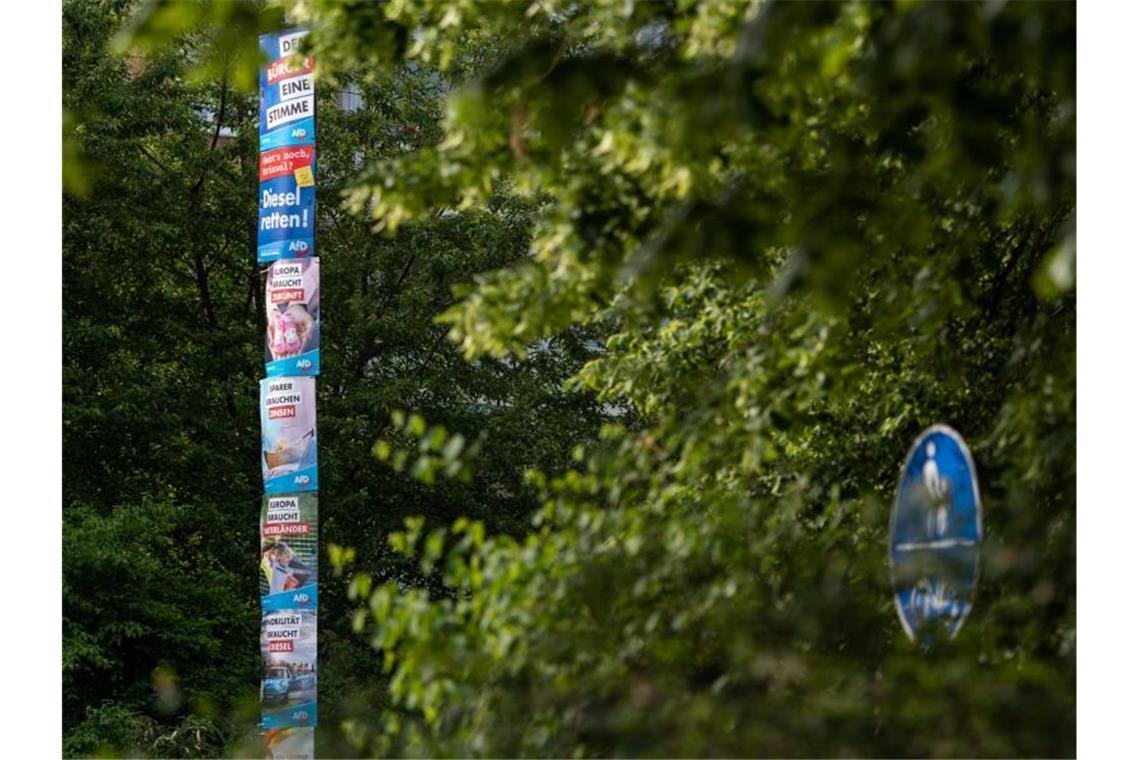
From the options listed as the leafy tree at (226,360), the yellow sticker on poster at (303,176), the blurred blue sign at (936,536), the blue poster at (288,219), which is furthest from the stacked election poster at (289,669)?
the blurred blue sign at (936,536)

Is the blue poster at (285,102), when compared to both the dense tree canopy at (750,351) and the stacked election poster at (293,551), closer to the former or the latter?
the stacked election poster at (293,551)

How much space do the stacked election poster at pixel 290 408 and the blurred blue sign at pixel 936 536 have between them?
639 cm

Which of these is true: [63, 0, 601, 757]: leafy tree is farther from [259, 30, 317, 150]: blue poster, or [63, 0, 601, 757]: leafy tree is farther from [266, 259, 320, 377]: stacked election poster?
[259, 30, 317, 150]: blue poster

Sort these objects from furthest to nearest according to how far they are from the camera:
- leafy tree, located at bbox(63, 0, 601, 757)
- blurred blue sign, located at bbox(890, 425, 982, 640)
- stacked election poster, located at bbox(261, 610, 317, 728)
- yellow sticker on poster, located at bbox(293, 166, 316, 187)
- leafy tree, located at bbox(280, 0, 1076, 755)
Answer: leafy tree, located at bbox(63, 0, 601, 757) → yellow sticker on poster, located at bbox(293, 166, 316, 187) → stacked election poster, located at bbox(261, 610, 317, 728) → blurred blue sign, located at bbox(890, 425, 982, 640) → leafy tree, located at bbox(280, 0, 1076, 755)

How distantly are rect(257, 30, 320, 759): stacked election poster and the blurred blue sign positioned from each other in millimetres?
6390

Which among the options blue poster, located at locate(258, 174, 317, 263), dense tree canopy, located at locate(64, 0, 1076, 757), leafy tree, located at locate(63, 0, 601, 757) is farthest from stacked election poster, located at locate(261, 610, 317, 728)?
leafy tree, located at locate(63, 0, 601, 757)

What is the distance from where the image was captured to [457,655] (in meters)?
5.40

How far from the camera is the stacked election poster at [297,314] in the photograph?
1137 cm

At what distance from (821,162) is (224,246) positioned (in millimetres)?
14198

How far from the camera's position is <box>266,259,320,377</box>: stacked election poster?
11.4 meters

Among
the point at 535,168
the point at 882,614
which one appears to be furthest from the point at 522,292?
the point at 882,614

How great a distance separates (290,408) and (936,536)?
6.78m

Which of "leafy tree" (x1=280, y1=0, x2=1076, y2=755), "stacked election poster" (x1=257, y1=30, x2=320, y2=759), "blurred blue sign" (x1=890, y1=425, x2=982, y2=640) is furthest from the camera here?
"stacked election poster" (x1=257, y1=30, x2=320, y2=759)
